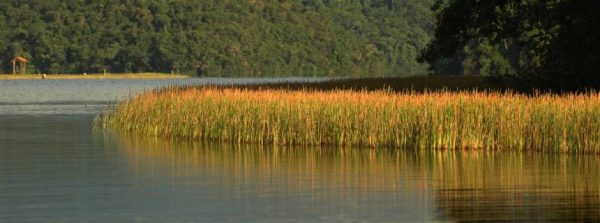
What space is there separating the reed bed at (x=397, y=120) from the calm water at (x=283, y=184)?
82cm

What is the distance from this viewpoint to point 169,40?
171375 millimetres

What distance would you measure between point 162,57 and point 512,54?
74.9 meters

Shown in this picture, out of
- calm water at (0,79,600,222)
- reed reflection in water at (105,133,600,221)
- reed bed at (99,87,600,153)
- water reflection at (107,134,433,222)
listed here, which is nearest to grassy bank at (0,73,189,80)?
reed bed at (99,87,600,153)

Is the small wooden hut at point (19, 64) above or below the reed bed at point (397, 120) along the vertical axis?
below

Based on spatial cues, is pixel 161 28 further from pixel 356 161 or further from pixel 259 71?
pixel 356 161

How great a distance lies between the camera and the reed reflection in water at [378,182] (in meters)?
18.4

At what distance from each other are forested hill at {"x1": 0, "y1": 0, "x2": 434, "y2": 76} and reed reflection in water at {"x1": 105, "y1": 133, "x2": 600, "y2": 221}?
438 feet

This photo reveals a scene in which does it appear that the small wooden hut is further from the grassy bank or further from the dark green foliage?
the dark green foliage

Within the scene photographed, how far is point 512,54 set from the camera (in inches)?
3893

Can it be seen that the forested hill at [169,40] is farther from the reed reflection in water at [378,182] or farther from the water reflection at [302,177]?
the reed reflection in water at [378,182]

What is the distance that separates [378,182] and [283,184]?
1535 mm

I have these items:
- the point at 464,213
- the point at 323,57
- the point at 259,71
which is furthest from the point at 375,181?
the point at 323,57

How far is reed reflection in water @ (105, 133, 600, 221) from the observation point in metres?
18.4

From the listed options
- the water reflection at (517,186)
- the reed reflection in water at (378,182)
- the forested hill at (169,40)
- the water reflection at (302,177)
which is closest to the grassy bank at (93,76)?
the forested hill at (169,40)
